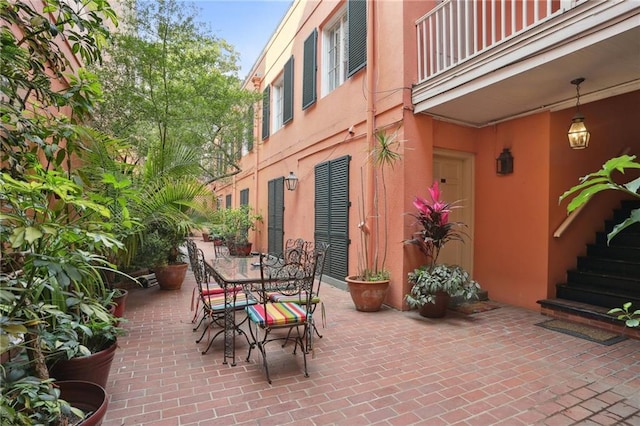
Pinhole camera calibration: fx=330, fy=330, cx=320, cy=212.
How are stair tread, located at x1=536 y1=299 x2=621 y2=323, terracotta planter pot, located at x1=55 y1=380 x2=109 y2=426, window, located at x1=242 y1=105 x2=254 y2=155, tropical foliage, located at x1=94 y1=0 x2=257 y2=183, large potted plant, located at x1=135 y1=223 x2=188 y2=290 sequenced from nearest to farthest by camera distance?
terracotta planter pot, located at x1=55 y1=380 x2=109 y2=426, stair tread, located at x1=536 y1=299 x2=621 y2=323, large potted plant, located at x1=135 y1=223 x2=188 y2=290, tropical foliage, located at x1=94 y1=0 x2=257 y2=183, window, located at x1=242 y1=105 x2=254 y2=155

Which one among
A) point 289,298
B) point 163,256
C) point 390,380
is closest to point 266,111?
point 163,256

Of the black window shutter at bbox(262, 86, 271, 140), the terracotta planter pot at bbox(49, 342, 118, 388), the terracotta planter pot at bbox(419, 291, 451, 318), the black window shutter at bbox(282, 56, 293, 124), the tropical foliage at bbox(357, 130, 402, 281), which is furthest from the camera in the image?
the black window shutter at bbox(262, 86, 271, 140)

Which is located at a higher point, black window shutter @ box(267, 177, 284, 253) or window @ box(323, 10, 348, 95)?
window @ box(323, 10, 348, 95)

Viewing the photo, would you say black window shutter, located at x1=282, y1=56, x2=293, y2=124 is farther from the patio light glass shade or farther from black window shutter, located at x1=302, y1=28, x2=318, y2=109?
the patio light glass shade

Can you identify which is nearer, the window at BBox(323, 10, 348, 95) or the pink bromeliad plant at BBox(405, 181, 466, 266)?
the pink bromeliad plant at BBox(405, 181, 466, 266)

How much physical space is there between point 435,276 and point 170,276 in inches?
172

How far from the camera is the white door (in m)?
5.30

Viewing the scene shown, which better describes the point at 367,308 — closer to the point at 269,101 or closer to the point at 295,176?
the point at 295,176

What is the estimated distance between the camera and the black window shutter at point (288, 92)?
817 centimetres

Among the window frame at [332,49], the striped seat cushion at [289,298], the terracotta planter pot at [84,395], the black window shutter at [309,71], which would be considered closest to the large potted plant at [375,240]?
the striped seat cushion at [289,298]

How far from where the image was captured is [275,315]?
8.95ft

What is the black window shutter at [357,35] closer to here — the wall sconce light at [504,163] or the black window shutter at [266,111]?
the wall sconce light at [504,163]

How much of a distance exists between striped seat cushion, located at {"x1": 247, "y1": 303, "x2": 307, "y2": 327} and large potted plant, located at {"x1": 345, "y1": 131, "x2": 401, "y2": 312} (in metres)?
1.71

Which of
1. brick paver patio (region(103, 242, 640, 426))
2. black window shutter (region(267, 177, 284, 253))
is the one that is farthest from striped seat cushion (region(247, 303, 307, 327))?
black window shutter (region(267, 177, 284, 253))
